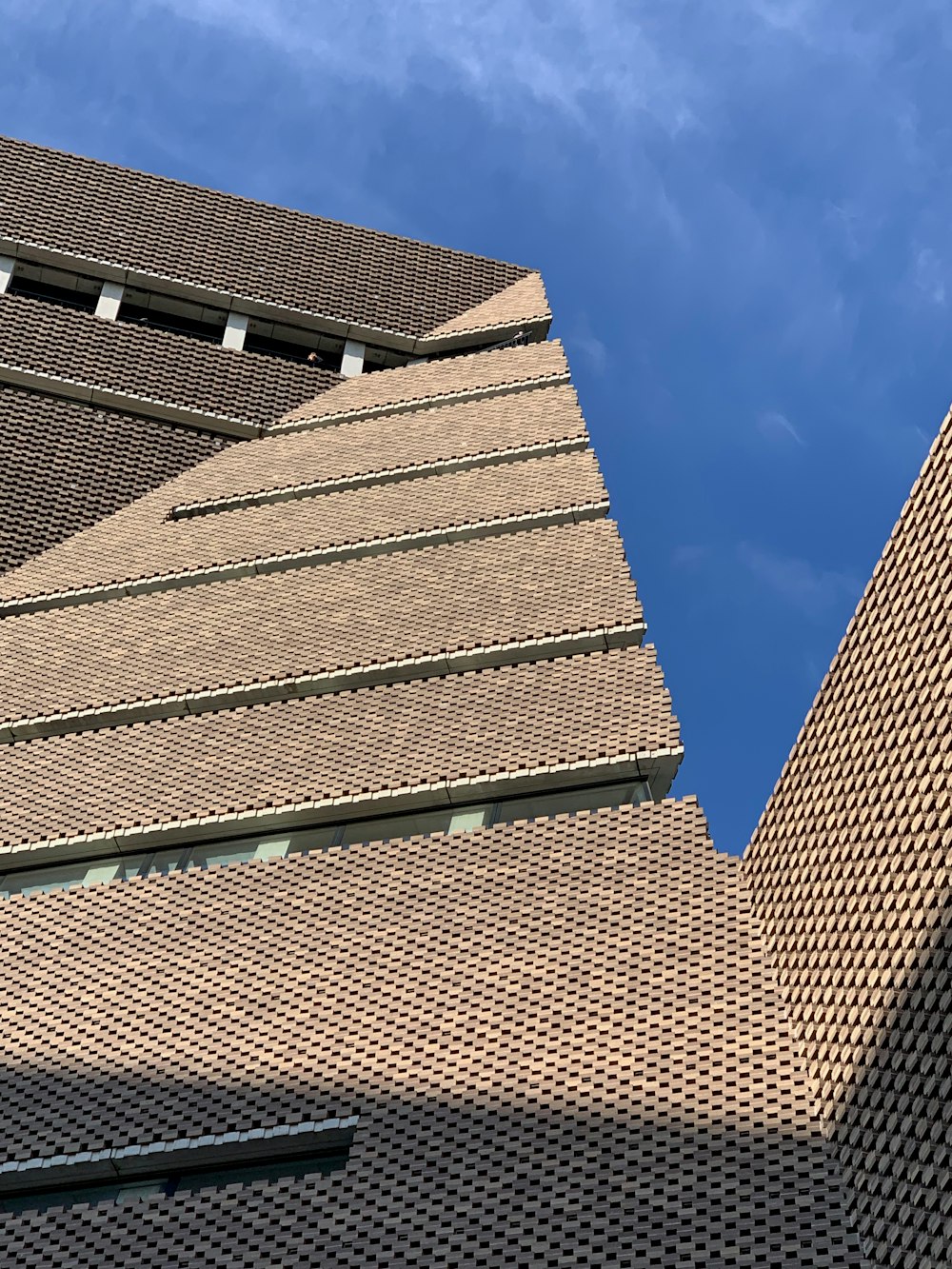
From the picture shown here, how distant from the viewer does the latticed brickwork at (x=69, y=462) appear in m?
27.6

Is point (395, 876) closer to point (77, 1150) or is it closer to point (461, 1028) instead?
point (461, 1028)

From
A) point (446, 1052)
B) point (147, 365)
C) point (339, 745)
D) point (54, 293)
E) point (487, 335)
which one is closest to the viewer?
point (446, 1052)

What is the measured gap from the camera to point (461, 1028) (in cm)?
1373

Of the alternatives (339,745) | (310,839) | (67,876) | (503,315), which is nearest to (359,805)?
Answer: (310,839)

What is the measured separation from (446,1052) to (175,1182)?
2.71m

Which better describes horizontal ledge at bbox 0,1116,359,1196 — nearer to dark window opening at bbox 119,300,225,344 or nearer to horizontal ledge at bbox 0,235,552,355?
dark window opening at bbox 119,300,225,344

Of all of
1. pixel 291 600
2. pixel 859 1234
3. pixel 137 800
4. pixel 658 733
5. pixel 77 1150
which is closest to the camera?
pixel 859 1234

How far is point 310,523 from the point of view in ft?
86.1

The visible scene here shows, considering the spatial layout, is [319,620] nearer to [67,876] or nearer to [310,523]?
[310,523]

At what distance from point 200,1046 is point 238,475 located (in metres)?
16.5

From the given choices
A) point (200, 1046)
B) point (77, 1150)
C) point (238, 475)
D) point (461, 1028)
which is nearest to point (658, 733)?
point (461, 1028)

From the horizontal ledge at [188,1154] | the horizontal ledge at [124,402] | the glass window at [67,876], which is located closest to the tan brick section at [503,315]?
the horizontal ledge at [124,402]

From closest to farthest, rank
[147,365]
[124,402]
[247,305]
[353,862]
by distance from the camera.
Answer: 1. [353,862]
2. [124,402]
3. [147,365]
4. [247,305]

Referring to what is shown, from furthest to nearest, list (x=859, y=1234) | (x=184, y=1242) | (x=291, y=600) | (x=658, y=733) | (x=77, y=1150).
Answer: (x=291, y=600), (x=658, y=733), (x=77, y=1150), (x=184, y=1242), (x=859, y=1234)
